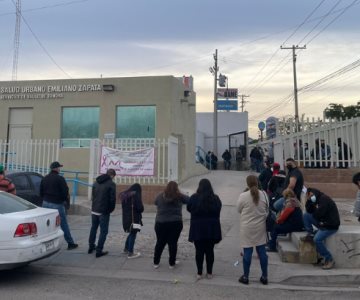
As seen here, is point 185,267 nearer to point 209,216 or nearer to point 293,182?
point 209,216

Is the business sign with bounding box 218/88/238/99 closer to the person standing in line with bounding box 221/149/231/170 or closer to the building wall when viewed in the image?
the building wall

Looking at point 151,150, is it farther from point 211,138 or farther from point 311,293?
point 211,138

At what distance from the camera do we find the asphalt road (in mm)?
5770

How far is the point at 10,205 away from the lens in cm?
656

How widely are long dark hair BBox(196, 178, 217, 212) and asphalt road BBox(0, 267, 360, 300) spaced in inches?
45.9

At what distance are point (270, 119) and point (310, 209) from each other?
17852 mm

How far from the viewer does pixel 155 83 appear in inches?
684

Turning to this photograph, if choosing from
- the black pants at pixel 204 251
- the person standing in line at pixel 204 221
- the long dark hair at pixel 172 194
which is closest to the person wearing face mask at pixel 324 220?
the person standing in line at pixel 204 221

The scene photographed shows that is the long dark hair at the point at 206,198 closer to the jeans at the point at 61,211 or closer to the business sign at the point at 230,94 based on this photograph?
the jeans at the point at 61,211

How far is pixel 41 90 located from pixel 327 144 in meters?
12.1

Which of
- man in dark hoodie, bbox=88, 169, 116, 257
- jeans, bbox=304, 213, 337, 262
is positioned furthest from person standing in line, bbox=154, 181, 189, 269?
jeans, bbox=304, 213, 337, 262

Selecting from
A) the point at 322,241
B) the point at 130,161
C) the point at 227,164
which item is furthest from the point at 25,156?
the point at 227,164

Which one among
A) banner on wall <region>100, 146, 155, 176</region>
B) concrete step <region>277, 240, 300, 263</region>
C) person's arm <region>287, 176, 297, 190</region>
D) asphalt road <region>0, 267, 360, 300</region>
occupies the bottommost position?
asphalt road <region>0, 267, 360, 300</region>

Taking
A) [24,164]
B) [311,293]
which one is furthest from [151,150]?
[311,293]
